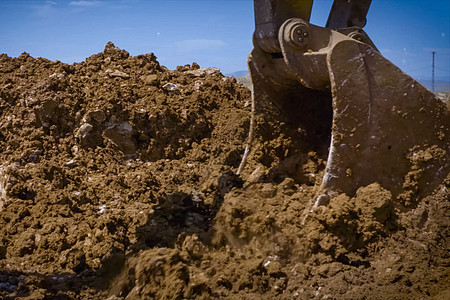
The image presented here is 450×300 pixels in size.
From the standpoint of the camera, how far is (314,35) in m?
3.26

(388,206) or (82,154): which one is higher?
(82,154)

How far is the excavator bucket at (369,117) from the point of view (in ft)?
10.1

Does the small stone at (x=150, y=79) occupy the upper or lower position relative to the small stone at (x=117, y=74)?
lower

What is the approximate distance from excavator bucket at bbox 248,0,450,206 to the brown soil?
0.10 m

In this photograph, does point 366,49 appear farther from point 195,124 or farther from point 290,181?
point 195,124

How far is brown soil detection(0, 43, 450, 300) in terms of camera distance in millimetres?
2721

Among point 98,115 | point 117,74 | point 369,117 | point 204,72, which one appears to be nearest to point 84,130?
point 98,115

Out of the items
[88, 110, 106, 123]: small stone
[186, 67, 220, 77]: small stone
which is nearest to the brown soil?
[88, 110, 106, 123]: small stone

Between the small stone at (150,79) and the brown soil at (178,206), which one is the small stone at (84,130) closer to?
the brown soil at (178,206)

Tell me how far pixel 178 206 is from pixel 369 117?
5.87 feet

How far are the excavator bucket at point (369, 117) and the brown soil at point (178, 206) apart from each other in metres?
0.10

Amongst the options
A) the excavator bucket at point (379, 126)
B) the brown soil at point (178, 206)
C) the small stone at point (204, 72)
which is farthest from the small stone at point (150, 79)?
the excavator bucket at point (379, 126)

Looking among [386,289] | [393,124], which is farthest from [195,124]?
[386,289]

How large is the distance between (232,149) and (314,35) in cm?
165
